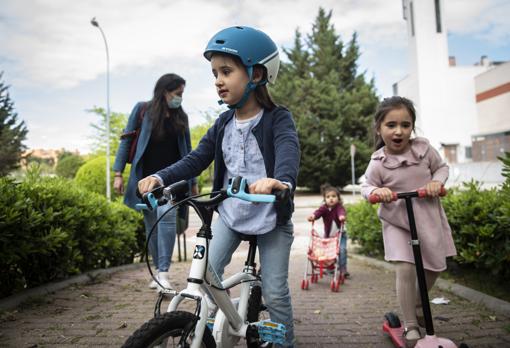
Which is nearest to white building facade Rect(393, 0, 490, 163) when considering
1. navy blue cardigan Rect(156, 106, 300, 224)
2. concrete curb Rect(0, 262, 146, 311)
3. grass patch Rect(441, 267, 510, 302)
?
grass patch Rect(441, 267, 510, 302)

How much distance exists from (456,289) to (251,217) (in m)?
2.92

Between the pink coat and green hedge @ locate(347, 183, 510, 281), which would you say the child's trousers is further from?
green hedge @ locate(347, 183, 510, 281)

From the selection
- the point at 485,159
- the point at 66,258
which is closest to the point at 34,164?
the point at 66,258

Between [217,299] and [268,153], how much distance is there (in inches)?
34.6

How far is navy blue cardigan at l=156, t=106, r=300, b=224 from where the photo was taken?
2.33 m

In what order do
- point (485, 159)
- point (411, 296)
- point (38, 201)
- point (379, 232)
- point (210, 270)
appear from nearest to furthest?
point (210, 270), point (411, 296), point (38, 201), point (379, 232), point (485, 159)

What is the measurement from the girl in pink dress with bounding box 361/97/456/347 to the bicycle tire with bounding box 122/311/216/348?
1.57 meters

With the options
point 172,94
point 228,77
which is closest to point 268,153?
point 228,77

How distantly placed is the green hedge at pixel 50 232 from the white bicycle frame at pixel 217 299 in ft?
7.18

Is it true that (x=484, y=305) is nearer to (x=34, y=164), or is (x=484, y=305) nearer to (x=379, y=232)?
(x=379, y=232)

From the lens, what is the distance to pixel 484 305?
382 centimetres

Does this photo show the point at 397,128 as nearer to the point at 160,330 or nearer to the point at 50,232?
the point at 160,330

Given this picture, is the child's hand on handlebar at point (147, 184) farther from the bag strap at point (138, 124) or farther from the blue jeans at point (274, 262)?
the bag strap at point (138, 124)

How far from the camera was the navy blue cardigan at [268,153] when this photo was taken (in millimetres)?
2333
